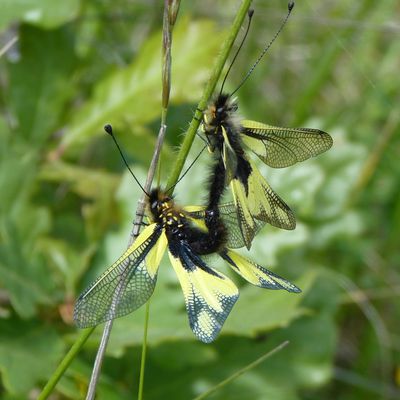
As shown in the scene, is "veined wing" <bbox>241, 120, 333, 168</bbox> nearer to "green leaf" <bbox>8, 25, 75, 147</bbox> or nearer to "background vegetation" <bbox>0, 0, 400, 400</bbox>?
"background vegetation" <bbox>0, 0, 400, 400</bbox>

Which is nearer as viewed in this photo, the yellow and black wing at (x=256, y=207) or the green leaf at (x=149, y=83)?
the yellow and black wing at (x=256, y=207)

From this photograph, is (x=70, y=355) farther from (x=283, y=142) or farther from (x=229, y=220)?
(x=283, y=142)

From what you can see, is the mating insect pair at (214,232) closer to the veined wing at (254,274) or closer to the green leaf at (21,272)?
the veined wing at (254,274)

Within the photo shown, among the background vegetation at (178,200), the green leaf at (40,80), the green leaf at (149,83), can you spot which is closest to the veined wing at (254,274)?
the background vegetation at (178,200)

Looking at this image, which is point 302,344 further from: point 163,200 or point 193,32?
point 163,200

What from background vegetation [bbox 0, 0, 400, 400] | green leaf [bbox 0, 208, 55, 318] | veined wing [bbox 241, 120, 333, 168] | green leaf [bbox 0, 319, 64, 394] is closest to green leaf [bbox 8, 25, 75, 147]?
background vegetation [bbox 0, 0, 400, 400]

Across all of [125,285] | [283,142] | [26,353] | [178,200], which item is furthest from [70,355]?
[178,200]
